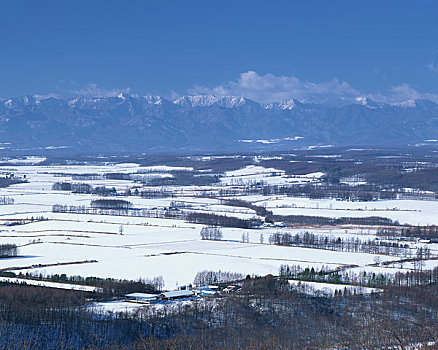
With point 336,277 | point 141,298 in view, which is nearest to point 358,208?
point 336,277

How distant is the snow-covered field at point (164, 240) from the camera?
44.2 metres

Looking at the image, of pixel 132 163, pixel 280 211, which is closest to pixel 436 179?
pixel 280 211

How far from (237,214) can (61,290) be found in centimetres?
3777

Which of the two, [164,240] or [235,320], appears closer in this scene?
[235,320]

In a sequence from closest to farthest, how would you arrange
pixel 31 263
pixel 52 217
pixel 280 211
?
pixel 31 263 < pixel 52 217 < pixel 280 211

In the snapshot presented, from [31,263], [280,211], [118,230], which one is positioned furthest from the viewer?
[280,211]

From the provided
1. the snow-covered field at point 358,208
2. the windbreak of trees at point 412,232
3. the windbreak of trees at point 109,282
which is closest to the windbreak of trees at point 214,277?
the windbreak of trees at point 109,282

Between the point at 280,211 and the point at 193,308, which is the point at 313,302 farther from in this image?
the point at 280,211

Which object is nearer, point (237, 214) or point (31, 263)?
point (31, 263)

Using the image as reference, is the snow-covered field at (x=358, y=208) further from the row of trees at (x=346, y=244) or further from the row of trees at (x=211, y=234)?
the row of trees at (x=211, y=234)

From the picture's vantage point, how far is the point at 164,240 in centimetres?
5588

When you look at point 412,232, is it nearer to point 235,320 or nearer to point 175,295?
point 175,295

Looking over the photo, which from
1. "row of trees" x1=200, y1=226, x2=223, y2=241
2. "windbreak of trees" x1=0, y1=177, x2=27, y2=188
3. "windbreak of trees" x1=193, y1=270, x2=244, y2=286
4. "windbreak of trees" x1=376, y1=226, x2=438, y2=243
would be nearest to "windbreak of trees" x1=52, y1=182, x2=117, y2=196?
"windbreak of trees" x1=0, y1=177, x2=27, y2=188

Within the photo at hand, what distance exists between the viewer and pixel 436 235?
5925 centimetres
